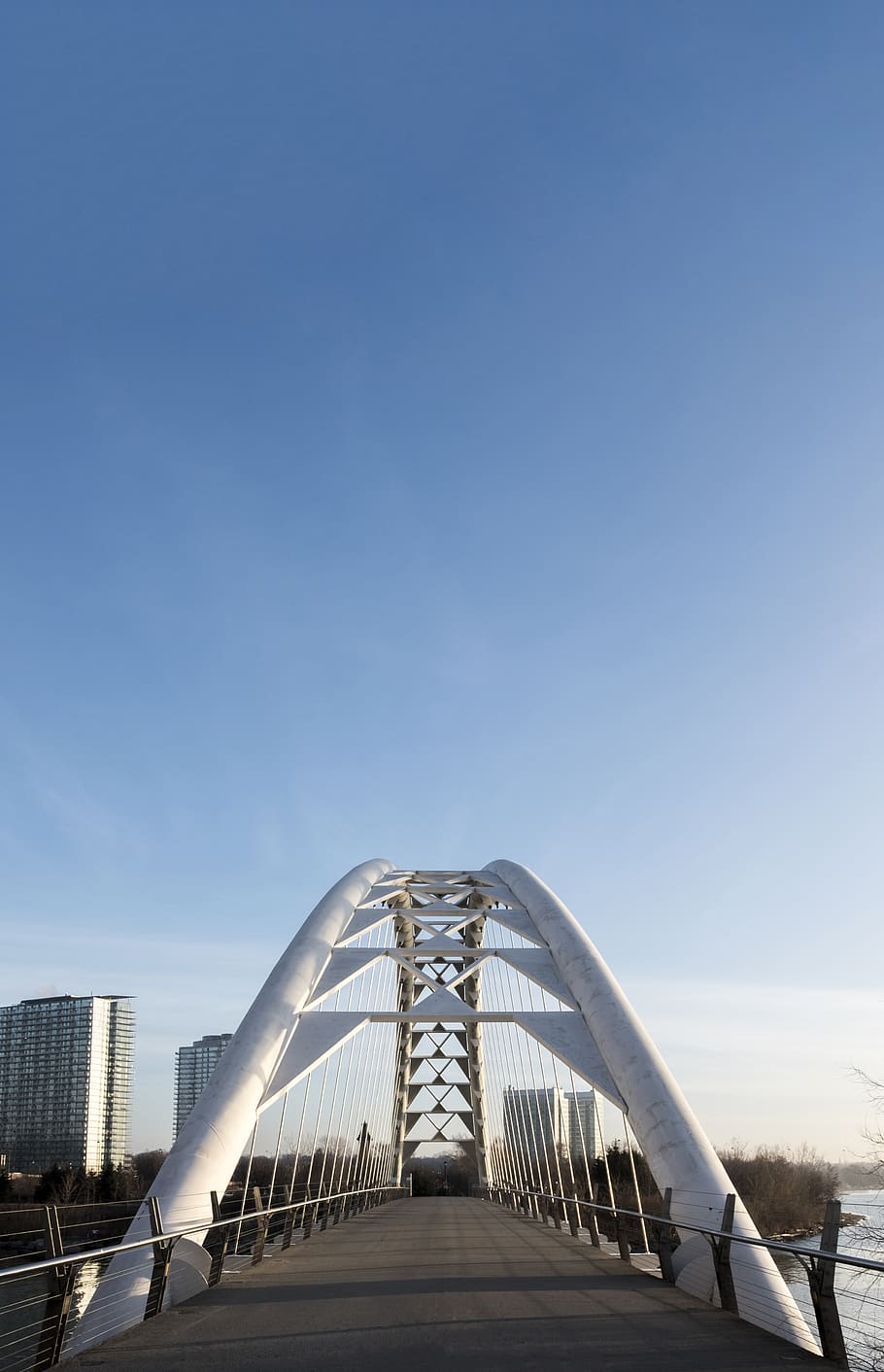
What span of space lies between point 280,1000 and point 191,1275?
7.91 meters

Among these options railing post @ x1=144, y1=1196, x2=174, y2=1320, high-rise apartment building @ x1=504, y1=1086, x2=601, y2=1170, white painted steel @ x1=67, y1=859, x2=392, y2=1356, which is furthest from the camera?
high-rise apartment building @ x1=504, y1=1086, x2=601, y2=1170

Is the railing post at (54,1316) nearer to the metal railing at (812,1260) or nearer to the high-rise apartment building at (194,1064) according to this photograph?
the metal railing at (812,1260)

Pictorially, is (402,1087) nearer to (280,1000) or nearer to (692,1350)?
(280,1000)

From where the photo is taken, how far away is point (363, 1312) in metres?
7.38

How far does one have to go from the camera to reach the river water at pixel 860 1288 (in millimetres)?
7441

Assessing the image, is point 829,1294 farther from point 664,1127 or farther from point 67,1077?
point 67,1077

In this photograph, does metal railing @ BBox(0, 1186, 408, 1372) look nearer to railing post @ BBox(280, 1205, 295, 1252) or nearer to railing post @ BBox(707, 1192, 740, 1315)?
railing post @ BBox(280, 1205, 295, 1252)

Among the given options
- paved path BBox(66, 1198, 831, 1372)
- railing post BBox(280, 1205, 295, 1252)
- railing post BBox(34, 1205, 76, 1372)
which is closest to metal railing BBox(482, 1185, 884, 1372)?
paved path BBox(66, 1198, 831, 1372)

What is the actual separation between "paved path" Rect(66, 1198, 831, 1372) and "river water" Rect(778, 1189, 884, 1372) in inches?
36.0

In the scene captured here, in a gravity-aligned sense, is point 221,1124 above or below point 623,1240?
above

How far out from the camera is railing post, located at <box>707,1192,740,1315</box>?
24.6ft

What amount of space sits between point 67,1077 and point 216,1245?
92.8 meters

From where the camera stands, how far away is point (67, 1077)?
9369 centimetres

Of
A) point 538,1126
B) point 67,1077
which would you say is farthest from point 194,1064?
point 538,1126
